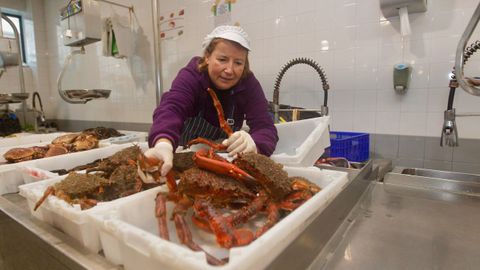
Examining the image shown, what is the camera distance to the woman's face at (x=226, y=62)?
1.08m

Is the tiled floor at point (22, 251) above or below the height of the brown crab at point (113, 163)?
below

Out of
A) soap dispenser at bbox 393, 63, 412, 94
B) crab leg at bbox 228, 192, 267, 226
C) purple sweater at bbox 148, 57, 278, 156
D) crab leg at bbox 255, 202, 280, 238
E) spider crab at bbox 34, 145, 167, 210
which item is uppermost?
soap dispenser at bbox 393, 63, 412, 94

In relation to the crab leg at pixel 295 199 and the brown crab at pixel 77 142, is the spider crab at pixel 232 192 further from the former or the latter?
the brown crab at pixel 77 142

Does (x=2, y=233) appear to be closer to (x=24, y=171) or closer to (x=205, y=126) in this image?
(x=24, y=171)

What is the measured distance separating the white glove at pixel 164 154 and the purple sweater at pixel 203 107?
0.28 ft

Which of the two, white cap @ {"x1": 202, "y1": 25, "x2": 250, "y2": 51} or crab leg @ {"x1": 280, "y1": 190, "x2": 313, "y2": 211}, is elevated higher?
white cap @ {"x1": 202, "y1": 25, "x2": 250, "y2": 51}

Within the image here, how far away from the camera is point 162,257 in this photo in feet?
1.38

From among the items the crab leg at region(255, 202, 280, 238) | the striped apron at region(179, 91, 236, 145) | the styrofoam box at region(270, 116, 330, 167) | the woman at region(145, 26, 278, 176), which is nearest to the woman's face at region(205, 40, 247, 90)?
the woman at region(145, 26, 278, 176)

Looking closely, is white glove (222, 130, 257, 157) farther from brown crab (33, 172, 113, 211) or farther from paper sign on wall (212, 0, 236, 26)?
paper sign on wall (212, 0, 236, 26)

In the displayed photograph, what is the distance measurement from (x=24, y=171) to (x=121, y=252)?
0.80 meters

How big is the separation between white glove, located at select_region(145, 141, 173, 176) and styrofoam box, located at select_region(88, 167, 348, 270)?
0.06 meters

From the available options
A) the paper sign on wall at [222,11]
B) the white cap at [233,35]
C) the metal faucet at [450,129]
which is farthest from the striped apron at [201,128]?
the paper sign on wall at [222,11]

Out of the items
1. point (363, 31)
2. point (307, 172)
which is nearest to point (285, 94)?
point (363, 31)

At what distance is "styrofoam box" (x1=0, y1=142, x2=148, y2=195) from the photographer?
105 cm
